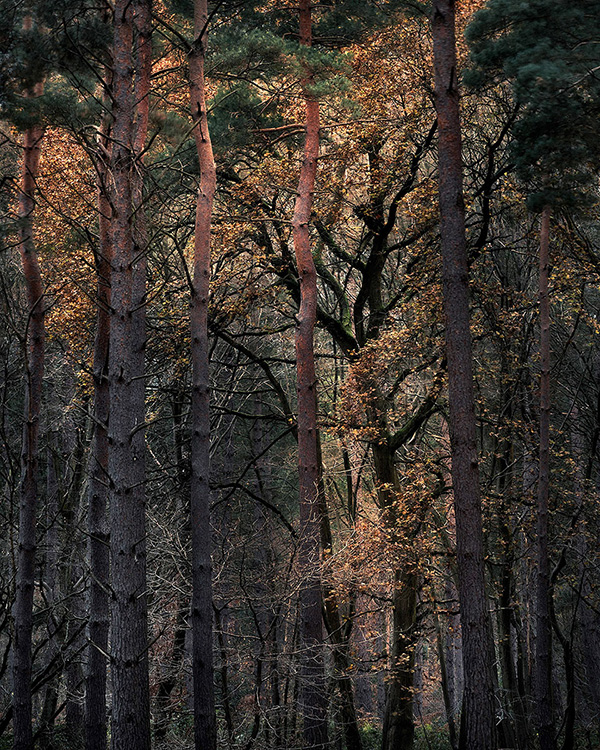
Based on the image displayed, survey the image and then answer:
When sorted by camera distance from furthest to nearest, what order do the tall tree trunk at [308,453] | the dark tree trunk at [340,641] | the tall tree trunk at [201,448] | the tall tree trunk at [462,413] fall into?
the dark tree trunk at [340,641] < the tall tree trunk at [308,453] < the tall tree trunk at [201,448] < the tall tree trunk at [462,413]

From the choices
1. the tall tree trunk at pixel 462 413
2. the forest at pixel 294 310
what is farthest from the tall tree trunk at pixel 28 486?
the tall tree trunk at pixel 462 413

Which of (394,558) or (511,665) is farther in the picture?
(511,665)

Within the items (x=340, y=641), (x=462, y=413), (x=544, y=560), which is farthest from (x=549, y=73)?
(x=340, y=641)

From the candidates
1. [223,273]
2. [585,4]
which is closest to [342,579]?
[223,273]

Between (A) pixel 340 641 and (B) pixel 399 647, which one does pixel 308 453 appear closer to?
(B) pixel 399 647

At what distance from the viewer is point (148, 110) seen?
1062 centimetres

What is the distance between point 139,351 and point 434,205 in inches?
223

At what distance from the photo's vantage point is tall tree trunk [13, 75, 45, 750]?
8867mm

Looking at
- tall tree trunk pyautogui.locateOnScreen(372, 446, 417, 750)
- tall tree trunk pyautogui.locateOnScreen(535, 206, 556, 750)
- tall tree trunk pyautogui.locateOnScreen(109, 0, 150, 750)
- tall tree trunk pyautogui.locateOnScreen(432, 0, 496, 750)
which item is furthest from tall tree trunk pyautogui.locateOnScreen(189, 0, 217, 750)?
tall tree trunk pyautogui.locateOnScreen(535, 206, 556, 750)

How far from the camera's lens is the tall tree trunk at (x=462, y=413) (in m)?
7.30

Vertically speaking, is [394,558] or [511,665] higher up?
[394,558]

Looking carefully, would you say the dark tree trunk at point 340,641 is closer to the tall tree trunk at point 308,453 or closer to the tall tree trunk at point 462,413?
the tall tree trunk at point 308,453

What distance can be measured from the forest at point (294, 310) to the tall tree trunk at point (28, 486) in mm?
39

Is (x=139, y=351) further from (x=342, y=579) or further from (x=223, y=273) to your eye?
(x=342, y=579)
